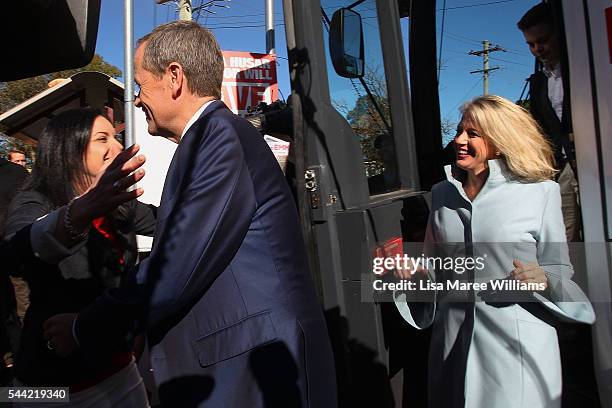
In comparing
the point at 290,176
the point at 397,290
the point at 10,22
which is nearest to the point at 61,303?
the point at 10,22

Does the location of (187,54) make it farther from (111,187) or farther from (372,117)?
(372,117)

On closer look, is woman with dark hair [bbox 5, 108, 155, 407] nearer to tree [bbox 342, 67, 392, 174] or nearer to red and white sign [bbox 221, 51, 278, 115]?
tree [bbox 342, 67, 392, 174]

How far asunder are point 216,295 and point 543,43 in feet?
5.42

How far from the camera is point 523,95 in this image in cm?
202

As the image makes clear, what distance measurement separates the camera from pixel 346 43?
2.14m

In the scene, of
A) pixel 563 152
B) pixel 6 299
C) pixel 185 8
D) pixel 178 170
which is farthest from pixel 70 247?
pixel 185 8

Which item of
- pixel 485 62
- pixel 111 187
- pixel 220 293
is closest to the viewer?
pixel 220 293

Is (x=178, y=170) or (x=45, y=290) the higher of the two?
(x=178, y=170)

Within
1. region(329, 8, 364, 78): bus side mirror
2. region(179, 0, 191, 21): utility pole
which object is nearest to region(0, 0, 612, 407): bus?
region(329, 8, 364, 78): bus side mirror

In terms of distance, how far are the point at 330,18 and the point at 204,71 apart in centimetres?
92

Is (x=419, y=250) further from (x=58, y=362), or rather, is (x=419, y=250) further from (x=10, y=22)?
(x=10, y=22)

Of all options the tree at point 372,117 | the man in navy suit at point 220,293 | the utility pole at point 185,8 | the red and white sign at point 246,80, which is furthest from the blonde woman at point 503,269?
the utility pole at point 185,8

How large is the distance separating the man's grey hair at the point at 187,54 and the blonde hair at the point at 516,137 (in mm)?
1105

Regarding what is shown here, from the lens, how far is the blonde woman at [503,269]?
1.76 meters
